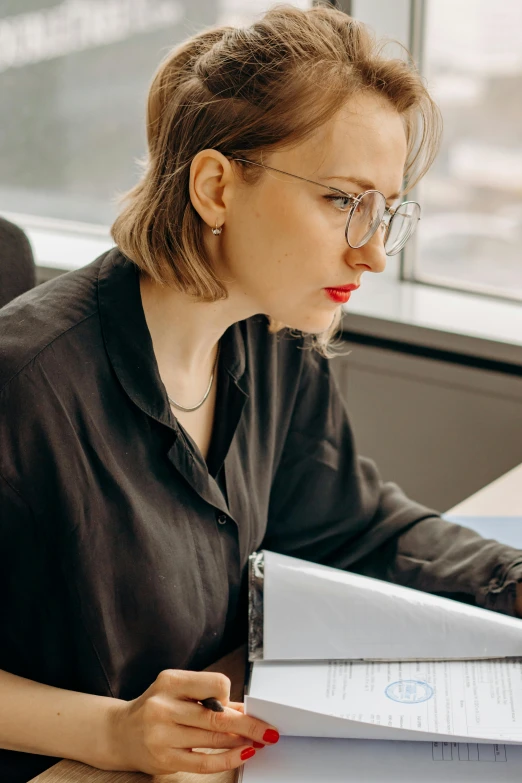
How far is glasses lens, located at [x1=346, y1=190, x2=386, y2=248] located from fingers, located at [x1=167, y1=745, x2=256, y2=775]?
0.53 m

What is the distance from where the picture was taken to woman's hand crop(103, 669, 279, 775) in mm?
850

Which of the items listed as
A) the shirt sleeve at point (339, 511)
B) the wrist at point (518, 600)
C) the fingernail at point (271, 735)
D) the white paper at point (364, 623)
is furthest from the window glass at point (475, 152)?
the fingernail at point (271, 735)

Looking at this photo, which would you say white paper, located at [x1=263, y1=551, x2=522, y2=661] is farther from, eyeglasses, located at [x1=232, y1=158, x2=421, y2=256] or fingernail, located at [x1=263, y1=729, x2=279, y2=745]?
eyeglasses, located at [x1=232, y1=158, x2=421, y2=256]

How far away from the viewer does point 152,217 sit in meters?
1.11

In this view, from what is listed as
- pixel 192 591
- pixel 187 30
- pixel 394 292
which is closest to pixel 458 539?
pixel 192 591

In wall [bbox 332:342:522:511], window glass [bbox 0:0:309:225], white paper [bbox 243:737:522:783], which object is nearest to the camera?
white paper [bbox 243:737:522:783]

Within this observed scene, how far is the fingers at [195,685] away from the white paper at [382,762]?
7 centimetres

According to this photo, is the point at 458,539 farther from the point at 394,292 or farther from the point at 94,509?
the point at 394,292

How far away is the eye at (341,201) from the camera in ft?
3.36

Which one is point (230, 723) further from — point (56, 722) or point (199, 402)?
point (199, 402)

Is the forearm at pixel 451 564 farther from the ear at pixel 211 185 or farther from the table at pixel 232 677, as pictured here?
the ear at pixel 211 185

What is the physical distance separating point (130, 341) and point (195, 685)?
38 cm

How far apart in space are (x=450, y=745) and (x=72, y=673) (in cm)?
39

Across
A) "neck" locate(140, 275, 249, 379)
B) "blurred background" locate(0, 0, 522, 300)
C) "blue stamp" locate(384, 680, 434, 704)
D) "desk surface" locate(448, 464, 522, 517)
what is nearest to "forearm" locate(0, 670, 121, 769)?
"blue stamp" locate(384, 680, 434, 704)
